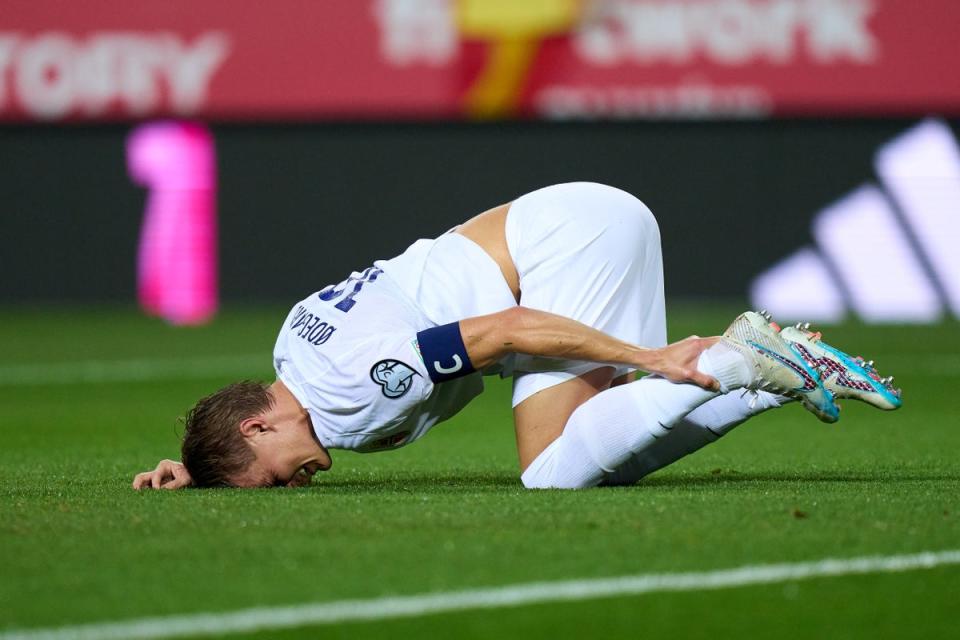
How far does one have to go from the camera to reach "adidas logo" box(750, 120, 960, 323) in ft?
50.3

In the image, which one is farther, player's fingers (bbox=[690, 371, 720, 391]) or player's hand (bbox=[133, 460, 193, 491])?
player's hand (bbox=[133, 460, 193, 491])

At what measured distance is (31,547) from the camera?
414cm

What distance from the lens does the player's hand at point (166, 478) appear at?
5332 millimetres

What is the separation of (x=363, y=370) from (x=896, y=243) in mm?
11330

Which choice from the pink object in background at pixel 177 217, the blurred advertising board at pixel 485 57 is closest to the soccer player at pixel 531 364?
the blurred advertising board at pixel 485 57

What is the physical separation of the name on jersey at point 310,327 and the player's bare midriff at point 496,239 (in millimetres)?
655

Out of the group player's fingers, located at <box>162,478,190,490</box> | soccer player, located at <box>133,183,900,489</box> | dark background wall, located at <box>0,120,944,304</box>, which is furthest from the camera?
dark background wall, located at <box>0,120,944,304</box>

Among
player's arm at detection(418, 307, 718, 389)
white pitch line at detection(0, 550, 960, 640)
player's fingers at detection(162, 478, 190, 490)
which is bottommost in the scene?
player's fingers at detection(162, 478, 190, 490)

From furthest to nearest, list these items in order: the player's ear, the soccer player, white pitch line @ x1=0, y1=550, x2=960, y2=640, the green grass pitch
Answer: the player's ear → the soccer player → the green grass pitch → white pitch line @ x1=0, y1=550, x2=960, y2=640

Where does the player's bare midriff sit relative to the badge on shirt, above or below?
above

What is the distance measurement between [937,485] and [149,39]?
11.0 metres

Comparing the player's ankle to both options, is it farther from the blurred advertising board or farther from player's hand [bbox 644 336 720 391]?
the blurred advertising board

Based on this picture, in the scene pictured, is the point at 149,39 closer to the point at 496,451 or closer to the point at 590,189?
the point at 496,451

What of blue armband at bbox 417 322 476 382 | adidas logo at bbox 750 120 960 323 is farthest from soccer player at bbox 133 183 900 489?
adidas logo at bbox 750 120 960 323
